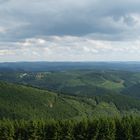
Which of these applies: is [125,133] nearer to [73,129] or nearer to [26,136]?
[73,129]

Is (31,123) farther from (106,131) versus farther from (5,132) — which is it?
(106,131)

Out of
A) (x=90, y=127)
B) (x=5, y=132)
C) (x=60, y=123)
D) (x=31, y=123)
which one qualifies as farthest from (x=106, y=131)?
(x=5, y=132)

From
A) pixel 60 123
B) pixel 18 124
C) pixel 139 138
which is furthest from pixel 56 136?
pixel 139 138

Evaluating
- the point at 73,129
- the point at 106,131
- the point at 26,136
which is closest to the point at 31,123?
the point at 26,136

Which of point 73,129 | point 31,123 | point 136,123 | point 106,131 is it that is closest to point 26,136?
point 31,123

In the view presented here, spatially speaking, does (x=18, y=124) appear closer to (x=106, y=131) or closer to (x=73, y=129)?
(x=73, y=129)
